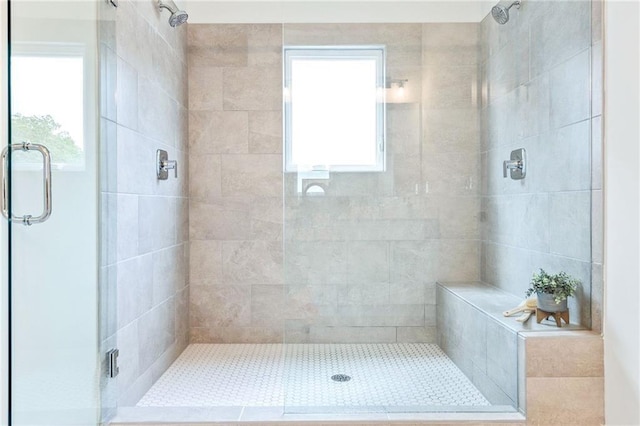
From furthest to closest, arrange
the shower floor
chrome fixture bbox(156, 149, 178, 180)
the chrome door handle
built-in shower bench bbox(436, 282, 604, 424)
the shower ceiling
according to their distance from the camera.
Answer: chrome fixture bbox(156, 149, 178, 180) < the shower ceiling < the shower floor < built-in shower bench bbox(436, 282, 604, 424) < the chrome door handle

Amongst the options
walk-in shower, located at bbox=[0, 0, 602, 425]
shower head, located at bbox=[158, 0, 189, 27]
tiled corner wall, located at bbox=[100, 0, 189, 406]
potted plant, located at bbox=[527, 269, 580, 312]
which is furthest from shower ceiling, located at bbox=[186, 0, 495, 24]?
potted plant, located at bbox=[527, 269, 580, 312]

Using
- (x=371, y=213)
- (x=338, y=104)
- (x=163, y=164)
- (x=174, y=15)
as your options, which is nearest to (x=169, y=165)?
(x=163, y=164)

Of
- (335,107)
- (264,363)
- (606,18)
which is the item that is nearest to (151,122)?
(335,107)

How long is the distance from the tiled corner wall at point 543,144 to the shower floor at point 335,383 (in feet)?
1.74

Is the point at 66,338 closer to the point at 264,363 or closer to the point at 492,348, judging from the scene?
the point at 264,363

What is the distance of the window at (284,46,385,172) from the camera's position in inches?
85.0

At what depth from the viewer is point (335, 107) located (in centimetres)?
219

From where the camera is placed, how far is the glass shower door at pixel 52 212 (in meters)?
1.40

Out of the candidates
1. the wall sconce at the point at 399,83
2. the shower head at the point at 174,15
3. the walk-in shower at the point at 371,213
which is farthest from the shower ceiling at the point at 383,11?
the shower head at the point at 174,15

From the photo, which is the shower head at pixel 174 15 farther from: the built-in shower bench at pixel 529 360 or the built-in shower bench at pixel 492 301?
the built-in shower bench at pixel 529 360

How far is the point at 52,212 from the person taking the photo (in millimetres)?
1527

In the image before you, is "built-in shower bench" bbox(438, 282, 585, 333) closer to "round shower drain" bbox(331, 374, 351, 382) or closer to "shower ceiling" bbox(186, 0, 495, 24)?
"round shower drain" bbox(331, 374, 351, 382)

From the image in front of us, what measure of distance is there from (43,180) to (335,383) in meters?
1.34

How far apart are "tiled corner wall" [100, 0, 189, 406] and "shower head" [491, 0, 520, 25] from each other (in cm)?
163
